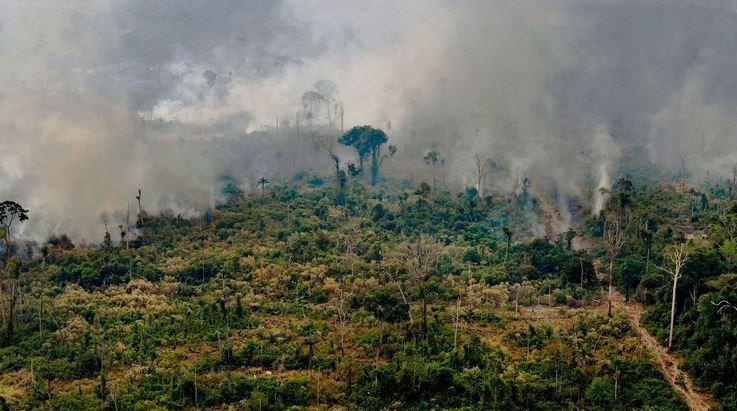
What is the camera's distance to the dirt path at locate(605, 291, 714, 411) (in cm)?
3606

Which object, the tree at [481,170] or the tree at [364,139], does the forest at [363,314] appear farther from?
the tree at [364,139]

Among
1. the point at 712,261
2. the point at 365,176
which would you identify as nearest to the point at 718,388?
the point at 712,261

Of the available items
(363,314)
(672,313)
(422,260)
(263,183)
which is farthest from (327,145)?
(672,313)

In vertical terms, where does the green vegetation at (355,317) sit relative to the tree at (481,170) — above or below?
below

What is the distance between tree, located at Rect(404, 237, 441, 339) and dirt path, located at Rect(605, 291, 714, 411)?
13.6 m

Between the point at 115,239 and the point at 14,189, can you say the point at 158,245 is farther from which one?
the point at 14,189

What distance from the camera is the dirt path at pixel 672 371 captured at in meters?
36.1

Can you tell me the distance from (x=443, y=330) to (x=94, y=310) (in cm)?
2401

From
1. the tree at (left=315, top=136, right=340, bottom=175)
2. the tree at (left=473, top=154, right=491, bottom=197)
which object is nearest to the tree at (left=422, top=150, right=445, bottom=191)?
the tree at (left=473, top=154, right=491, bottom=197)

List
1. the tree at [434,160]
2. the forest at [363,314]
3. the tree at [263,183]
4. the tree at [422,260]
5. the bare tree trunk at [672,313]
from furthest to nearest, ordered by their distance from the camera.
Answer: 1. the tree at [434,160]
2. the tree at [263,183]
3. the tree at [422,260]
4. the bare tree trunk at [672,313]
5. the forest at [363,314]

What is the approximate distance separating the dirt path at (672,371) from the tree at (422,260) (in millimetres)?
13572

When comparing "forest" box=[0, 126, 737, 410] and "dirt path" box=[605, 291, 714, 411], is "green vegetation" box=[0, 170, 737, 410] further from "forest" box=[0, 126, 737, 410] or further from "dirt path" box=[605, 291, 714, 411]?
"dirt path" box=[605, 291, 714, 411]

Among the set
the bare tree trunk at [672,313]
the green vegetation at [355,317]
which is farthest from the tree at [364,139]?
the bare tree trunk at [672,313]

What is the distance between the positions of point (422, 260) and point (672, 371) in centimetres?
2023
